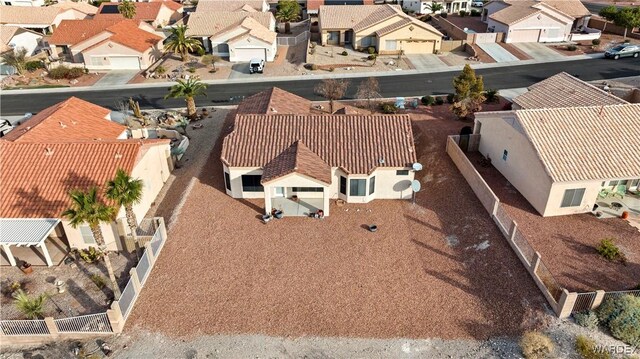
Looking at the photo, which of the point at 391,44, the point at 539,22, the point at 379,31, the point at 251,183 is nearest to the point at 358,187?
the point at 251,183

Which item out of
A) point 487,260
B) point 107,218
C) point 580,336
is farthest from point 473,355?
point 107,218

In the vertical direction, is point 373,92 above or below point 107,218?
below

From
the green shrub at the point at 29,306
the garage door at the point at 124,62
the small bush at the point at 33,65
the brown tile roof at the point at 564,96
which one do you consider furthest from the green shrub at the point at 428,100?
the small bush at the point at 33,65

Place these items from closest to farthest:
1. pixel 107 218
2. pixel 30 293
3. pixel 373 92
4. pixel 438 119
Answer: pixel 107 218 → pixel 30 293 → pixel 438 119 → pixel 373 92

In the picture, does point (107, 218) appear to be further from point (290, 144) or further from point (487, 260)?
point (487, 260)

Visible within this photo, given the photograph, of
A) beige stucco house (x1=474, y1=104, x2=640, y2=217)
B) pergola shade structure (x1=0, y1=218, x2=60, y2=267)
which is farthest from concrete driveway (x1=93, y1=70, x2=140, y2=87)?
beige stucco house (x1=474, y1=104, x2=640, y2=217)

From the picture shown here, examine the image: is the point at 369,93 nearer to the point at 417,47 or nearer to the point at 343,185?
the point at 343,185
